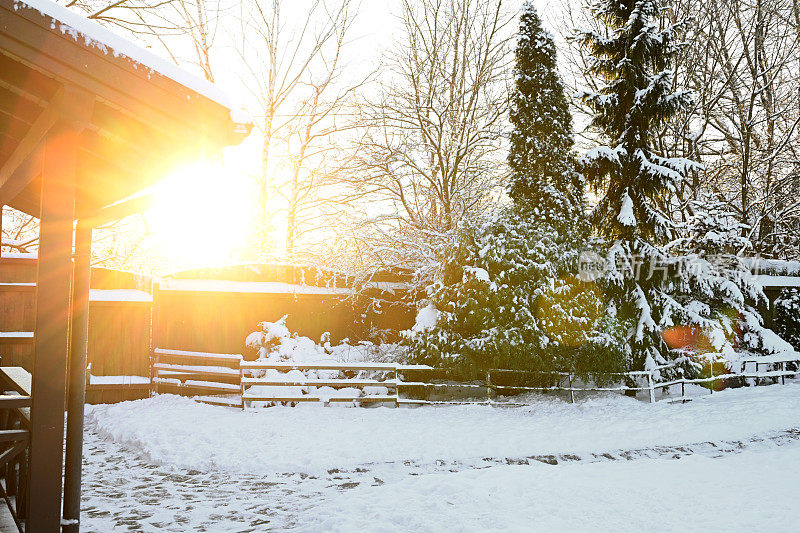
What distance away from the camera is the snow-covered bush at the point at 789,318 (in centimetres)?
2369

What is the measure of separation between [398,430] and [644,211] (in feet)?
37.0

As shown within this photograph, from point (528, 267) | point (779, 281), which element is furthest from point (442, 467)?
point (779, 281)

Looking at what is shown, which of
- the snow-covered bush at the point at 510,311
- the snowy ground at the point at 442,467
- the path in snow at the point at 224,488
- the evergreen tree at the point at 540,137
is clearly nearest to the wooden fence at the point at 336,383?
the snow-covered bush at the point at 510,311

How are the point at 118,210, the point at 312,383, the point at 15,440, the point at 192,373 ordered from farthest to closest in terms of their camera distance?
1. the point at 192,373
2. the point at 312,383
3. the point at 118,210
4. the point at 15,440

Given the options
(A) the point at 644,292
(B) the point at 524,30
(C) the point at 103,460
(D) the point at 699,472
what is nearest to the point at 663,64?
(B) the point at 524,30

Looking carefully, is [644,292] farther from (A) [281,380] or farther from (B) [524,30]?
(A) [281,380]

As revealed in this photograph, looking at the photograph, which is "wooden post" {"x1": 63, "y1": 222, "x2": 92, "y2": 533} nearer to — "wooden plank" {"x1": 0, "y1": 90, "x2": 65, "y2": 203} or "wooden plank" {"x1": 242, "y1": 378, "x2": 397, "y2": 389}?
"wooden plank" {"x1": 0, "y1": 90, "x2": 65, "y2": 203}

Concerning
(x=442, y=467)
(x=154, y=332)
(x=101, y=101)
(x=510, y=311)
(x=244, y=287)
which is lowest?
(x=442, y=467)

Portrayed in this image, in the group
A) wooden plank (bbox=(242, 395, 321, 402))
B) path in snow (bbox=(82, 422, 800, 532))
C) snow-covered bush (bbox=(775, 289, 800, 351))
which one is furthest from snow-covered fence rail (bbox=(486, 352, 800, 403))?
path in snow (bbox=(82, 422, 800, 532))

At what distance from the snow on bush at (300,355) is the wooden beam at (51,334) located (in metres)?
10.6

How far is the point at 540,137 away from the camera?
58.9 ft

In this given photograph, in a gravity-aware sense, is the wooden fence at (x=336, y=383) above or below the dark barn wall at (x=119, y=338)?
below

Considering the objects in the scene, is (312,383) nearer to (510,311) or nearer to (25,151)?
(510,311)

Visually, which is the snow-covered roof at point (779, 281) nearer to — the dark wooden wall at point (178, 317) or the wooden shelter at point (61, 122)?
the dark wooden wall at point (178, 317)
